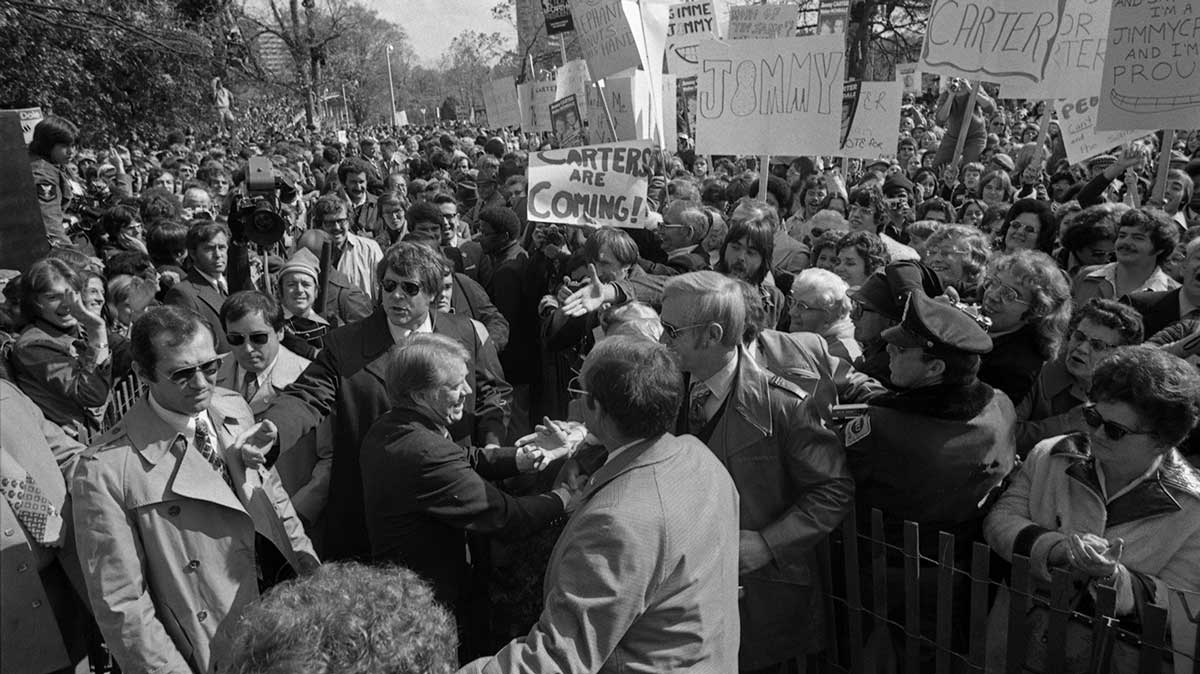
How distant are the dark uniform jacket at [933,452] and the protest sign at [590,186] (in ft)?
10.4

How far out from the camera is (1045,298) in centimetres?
387

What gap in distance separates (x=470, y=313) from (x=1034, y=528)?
3.25 m

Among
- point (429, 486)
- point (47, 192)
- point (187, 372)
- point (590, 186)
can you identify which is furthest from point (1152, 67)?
point (47, 192)

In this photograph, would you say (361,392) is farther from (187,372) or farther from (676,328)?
(676,328)

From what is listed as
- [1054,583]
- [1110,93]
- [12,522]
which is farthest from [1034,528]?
[1110,93]

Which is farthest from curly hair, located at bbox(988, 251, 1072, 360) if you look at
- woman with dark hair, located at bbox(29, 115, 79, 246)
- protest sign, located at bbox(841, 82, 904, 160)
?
woman with dark hair, located at bbox(29, 115, 79, 246)

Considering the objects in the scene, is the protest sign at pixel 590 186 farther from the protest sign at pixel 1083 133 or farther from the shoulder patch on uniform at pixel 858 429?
the protest sign at pixel 1083 133

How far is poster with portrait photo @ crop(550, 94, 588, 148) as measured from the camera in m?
9.16

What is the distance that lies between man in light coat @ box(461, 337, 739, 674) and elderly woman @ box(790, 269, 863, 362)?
6.79 feet

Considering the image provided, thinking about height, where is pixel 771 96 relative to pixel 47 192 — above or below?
above

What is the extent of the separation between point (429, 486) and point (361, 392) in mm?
939

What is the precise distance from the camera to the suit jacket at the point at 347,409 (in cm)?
370

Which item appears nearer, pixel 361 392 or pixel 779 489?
pixel 779 489

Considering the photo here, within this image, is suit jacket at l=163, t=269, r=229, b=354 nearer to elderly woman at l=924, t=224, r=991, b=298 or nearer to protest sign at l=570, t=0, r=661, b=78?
elderly woman at l=924, t=224, r=991, b=298
